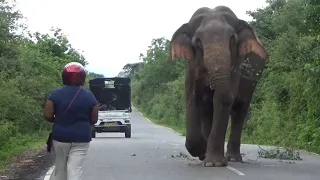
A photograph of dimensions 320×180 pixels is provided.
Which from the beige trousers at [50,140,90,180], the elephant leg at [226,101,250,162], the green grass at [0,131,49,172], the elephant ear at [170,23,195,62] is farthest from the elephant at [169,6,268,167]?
the beige trousers at [50,140,90,180]

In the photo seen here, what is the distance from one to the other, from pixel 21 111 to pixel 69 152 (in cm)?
1724

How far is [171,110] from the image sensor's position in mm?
71500

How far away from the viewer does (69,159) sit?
8.23 meters

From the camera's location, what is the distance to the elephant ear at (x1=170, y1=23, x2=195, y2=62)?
49.0ft

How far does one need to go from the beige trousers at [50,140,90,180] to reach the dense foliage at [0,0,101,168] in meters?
9.12

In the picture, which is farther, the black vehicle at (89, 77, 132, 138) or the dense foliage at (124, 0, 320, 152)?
the black vehicle at (89, 77, 132, 138)

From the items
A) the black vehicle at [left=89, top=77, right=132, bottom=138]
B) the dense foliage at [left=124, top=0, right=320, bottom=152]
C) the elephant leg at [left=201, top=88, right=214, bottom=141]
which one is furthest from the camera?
the black vehicle at [left=89, top=77, right=132, bottom=138]

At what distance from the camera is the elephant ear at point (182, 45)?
49.0 feet

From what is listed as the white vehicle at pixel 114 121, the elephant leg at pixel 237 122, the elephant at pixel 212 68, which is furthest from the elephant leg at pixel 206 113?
the white vehicle at pixel 114 121

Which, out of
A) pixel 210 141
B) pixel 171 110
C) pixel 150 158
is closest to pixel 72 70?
pixel 210 141

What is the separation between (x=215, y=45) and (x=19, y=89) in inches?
624

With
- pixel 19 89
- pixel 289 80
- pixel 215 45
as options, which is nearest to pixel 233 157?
pixel 215 45

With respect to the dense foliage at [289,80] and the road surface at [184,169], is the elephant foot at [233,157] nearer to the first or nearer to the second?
the road surface at [184,169]

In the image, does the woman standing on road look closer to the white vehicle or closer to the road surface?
the road surface
